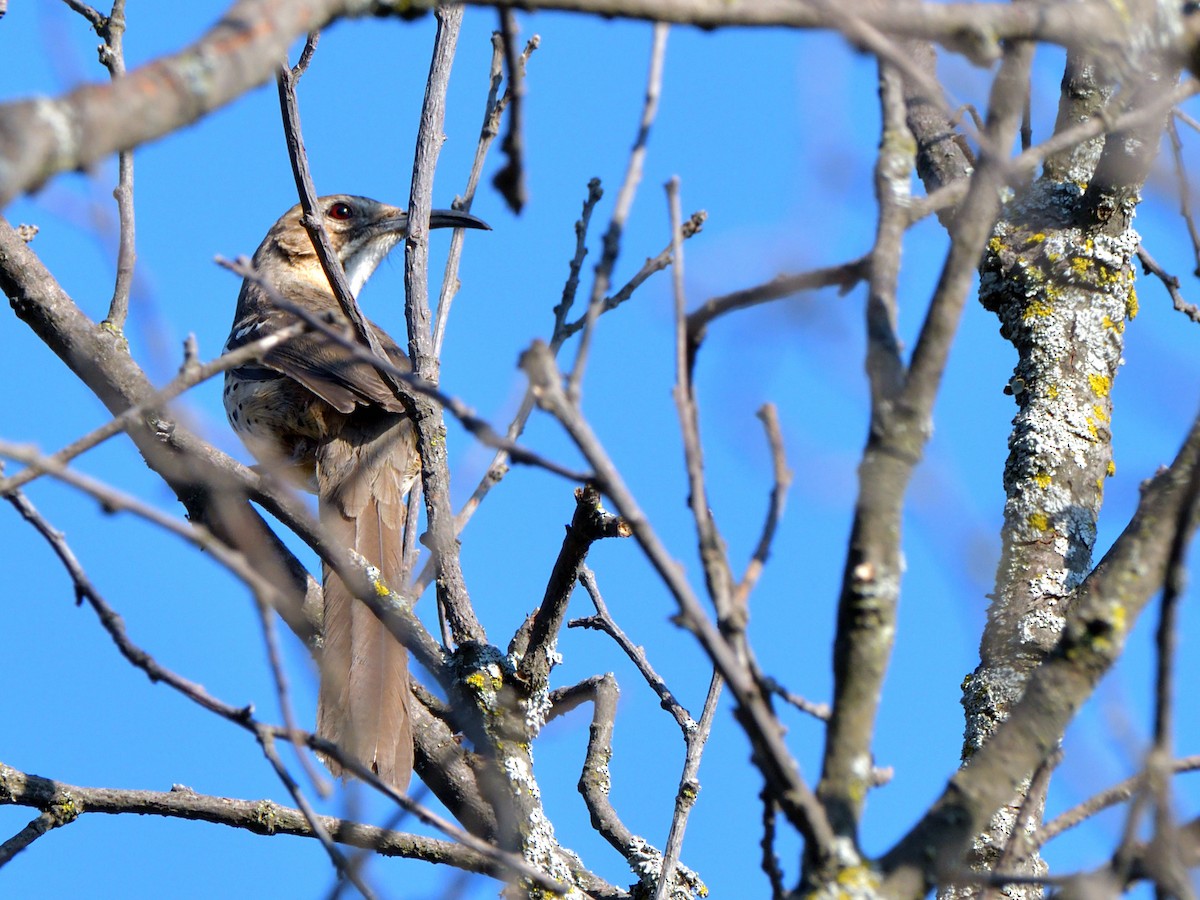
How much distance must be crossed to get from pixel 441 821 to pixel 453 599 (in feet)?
4.97

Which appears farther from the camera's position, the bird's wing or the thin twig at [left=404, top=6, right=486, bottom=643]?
the bird's wing

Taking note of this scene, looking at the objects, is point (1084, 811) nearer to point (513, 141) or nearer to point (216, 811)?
point (513, 141)

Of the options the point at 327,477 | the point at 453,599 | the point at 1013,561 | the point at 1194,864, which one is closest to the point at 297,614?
the point at 453,599

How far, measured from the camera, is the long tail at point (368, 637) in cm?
340

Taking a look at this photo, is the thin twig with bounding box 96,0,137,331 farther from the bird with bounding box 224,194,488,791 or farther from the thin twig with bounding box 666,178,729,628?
the thin twig with bounding box 666,178,729,628

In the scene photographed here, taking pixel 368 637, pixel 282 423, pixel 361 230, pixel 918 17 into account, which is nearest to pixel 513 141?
pixel 918 17

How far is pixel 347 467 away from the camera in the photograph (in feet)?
16.7

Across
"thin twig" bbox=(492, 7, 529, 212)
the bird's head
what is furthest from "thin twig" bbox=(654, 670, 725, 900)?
the bird's head

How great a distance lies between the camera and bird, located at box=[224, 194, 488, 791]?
11.7 feet

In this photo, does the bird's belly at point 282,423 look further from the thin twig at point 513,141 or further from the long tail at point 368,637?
the thin twig at point 513,141

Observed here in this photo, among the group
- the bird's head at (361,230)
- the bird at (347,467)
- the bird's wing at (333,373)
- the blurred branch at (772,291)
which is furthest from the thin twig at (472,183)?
the bird's head at (361,230)

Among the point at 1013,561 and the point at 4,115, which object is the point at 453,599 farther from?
the point at 4,115

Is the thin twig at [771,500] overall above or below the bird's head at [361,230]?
below

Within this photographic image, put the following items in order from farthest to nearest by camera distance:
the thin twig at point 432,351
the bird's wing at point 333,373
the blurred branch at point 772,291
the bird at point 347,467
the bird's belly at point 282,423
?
1. the bird's belly at point 282,423
2. the bird's wing at point 333,373
3. the bird at point 347,467
4. the thin twig at point 432,351
5. the blurred branch at point 772,291
